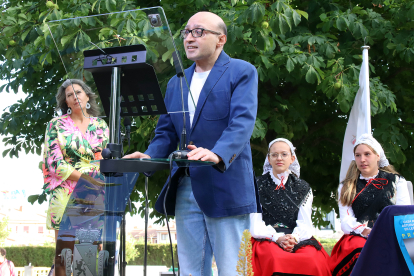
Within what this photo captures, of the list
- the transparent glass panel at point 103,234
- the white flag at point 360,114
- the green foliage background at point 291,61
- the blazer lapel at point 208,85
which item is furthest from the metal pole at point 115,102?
the white flag at point 360,114

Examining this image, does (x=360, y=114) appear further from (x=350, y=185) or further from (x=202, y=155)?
(x=202, y=155)

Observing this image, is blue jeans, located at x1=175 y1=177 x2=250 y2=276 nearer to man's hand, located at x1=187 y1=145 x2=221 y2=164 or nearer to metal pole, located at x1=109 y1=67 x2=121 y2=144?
man's hand, located at x1=187 y1=145 x2=221 y2=164

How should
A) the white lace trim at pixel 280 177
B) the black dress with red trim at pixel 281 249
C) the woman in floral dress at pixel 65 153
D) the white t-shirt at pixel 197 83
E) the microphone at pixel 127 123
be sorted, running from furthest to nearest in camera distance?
the white lace trim at pixel 280 177
the black dress with red trim at pixel 281 249
the woman in floral dress at pixel 65 153
the white t-shirt at pixel 197 83
the microphone at pixel 127 123

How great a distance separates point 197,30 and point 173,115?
42 cm

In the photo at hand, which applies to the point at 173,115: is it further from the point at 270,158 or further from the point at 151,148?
the point at 270,158

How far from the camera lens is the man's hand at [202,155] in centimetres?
174

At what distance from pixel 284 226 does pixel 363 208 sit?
787mm

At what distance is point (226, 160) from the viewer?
75.7 inches

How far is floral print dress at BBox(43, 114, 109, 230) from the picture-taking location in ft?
10.9

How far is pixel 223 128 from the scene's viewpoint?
2139 mm

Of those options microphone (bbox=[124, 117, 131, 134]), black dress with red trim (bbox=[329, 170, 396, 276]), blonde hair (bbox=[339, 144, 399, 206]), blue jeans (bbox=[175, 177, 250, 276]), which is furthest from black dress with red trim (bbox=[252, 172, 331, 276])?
microphone (bbox=[124, 117, 131, 134])

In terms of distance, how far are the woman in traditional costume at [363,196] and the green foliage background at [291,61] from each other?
43.6 inches

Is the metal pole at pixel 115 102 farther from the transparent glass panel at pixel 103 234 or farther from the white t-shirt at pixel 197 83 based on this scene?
the white t-shirt at pixel 197 83

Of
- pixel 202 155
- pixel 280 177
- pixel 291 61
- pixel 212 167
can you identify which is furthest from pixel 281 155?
pixel 202 155
